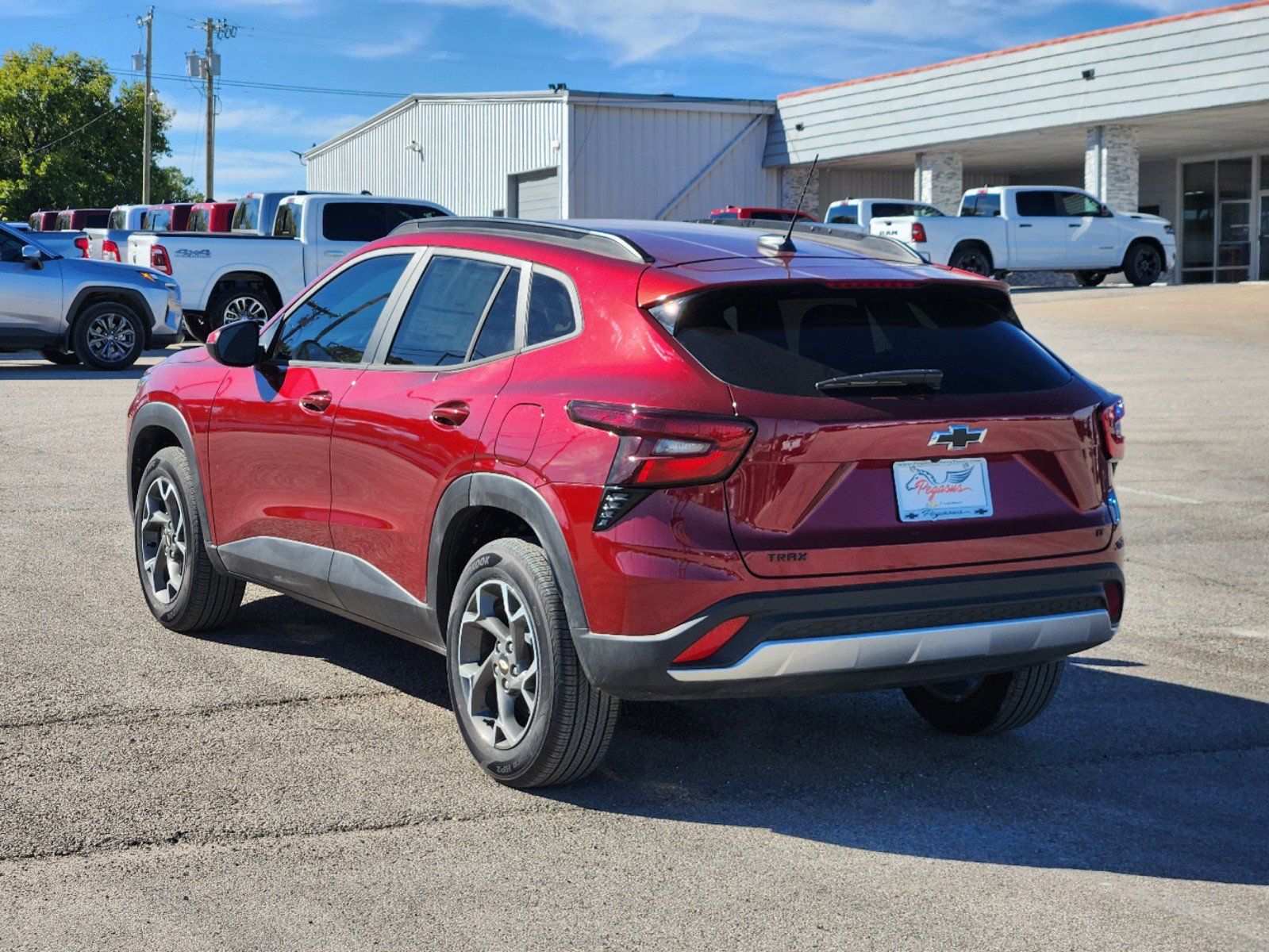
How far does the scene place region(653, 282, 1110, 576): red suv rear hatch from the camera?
13.8 feet

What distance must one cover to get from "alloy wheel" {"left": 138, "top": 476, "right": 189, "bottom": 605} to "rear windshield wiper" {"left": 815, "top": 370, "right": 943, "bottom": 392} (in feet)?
10.6

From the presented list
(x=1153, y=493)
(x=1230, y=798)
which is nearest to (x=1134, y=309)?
(x=1153, y=493)

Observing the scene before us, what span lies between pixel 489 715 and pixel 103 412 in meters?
11.0

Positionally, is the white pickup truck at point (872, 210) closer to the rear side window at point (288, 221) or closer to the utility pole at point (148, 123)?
the rear side window at point (288, 221)

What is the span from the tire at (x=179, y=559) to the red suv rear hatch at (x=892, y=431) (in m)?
2.83

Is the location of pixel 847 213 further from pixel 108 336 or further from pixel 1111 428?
pixel 1111 428

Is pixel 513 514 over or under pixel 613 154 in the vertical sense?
under

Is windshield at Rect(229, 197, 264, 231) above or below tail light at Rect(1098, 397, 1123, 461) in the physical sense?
above

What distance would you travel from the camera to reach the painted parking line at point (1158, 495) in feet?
34.0

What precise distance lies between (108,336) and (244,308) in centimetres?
234

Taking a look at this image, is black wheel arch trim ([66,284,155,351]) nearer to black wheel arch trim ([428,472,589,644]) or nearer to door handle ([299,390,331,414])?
door handle ([299,390,331,414])

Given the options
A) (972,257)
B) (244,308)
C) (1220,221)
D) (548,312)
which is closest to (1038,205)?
(972,257)

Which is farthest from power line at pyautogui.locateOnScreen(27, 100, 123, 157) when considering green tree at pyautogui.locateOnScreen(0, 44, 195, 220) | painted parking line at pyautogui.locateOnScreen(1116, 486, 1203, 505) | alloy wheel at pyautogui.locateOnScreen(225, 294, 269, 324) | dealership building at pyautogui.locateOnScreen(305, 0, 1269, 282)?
painted parking line at pyautogui.locateOnScreen(1116, 486, 1203, 505)

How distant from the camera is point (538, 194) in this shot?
4291 cm
